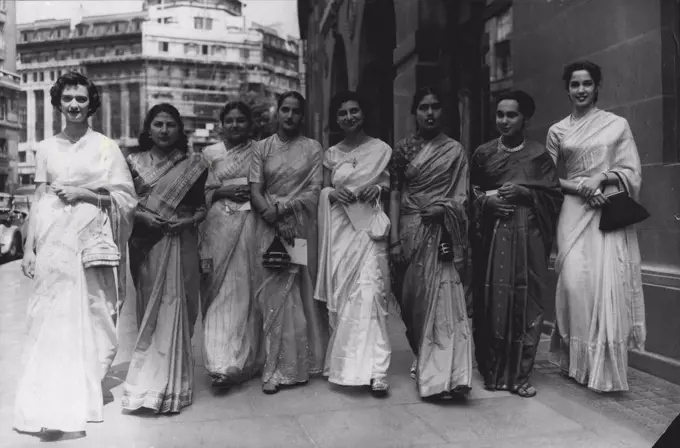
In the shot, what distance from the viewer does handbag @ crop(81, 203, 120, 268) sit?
3479mm

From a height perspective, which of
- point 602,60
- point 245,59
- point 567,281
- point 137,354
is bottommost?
point 137,354

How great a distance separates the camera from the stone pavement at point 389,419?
3.22 meters

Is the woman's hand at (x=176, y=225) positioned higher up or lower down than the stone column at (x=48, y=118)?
lower down

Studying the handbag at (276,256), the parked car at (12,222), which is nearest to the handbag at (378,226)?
the handbag at (276,256)

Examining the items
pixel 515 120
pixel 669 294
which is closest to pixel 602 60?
pixel 515 120

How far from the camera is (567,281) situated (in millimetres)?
4277

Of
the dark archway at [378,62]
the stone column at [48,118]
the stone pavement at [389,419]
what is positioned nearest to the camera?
the stone pavement at [389,419]

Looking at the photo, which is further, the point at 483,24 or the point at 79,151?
the point at 483,24

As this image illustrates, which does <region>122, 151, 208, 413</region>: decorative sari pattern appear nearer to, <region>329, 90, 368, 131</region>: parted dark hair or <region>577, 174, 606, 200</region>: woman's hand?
<region>329, 90, 368, 131</region>: parted dark hair

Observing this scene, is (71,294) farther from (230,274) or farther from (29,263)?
(230,274)

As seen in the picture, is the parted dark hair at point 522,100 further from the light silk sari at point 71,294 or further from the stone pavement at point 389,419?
the light silk sari at point 71,294

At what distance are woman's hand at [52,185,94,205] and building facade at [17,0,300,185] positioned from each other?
1179mm

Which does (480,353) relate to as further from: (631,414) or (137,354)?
(137,354)

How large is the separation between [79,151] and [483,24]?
5115mm
